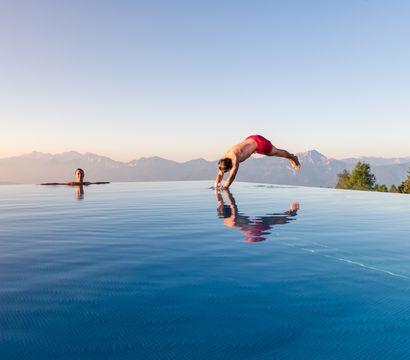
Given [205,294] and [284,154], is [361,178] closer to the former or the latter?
[284,154]

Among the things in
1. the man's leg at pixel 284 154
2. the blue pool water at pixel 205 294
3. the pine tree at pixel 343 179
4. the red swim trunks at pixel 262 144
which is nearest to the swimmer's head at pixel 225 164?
the red swim trunks at pixel 262 144

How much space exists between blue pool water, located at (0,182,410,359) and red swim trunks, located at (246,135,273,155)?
33.3 ft

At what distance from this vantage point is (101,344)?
292 centimetres

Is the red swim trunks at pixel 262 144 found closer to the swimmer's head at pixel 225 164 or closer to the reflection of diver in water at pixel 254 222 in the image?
the swimmer's head at pixel 225 164

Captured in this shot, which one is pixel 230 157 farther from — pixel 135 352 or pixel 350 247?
pixel 135 352

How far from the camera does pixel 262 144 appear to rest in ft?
57.9

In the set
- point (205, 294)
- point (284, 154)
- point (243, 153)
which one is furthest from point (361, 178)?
point (205, 294)

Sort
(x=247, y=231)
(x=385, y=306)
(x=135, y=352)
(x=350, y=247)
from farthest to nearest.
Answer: (x=247, y=231) → (x=350, y=247) → (x=385, y=306) → (x=135, y=352)

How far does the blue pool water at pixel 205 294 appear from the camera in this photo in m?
2.92

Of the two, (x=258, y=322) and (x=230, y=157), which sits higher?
(x=230, y=157)

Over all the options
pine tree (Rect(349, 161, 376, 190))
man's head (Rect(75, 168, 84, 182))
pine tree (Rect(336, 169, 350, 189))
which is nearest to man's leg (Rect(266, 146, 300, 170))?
man's head (Rect(75, 168, 84, 182))

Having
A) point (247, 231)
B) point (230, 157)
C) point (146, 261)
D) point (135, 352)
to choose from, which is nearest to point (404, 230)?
point (247, 231)

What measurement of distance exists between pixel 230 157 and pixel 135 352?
13417 millimetres

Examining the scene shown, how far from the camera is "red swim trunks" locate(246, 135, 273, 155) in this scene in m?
17.6
